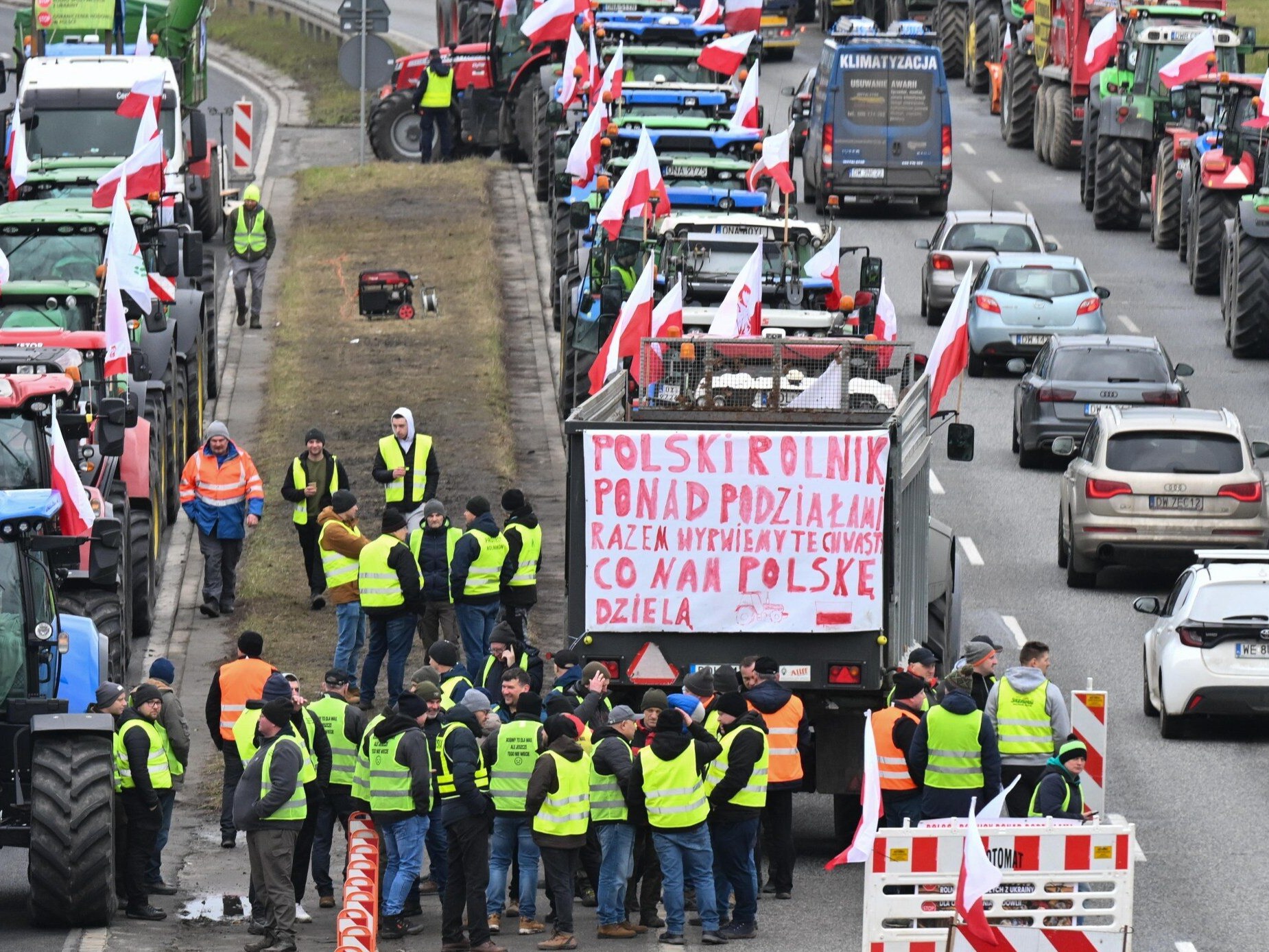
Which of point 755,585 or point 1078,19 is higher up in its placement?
point 755,585

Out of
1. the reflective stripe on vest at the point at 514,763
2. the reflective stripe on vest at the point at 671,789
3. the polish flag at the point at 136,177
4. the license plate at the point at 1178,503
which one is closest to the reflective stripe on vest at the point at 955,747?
the reflective stripe on vest at the point at 671,789

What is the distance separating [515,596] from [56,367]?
4.04 m

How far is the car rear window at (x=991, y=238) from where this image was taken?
1448 inches

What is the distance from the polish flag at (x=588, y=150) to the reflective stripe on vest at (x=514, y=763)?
16.9 meters

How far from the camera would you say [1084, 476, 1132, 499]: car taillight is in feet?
85.9

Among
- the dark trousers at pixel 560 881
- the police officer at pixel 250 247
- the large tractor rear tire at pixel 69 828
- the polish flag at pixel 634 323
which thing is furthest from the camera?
the police officer at pixel 250 247

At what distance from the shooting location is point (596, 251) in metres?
30.0

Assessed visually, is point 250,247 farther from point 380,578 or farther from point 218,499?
point 380,578

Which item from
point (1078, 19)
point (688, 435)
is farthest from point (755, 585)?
point (1078, 19)

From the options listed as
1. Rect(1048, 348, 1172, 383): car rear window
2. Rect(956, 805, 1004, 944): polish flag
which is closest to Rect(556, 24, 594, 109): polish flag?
Rect(1048, 348, 1172, 383): car rear window

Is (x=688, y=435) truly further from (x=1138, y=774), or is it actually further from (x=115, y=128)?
(x=115, y=128)

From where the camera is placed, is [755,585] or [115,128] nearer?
[755,585]

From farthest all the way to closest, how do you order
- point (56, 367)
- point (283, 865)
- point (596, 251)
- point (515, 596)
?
point (596, 251), point (515, 596), point (56, 367), point (283, 865)

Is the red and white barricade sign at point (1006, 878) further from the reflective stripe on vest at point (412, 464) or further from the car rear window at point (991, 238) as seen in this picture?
the car rear window at point (991, 238)
